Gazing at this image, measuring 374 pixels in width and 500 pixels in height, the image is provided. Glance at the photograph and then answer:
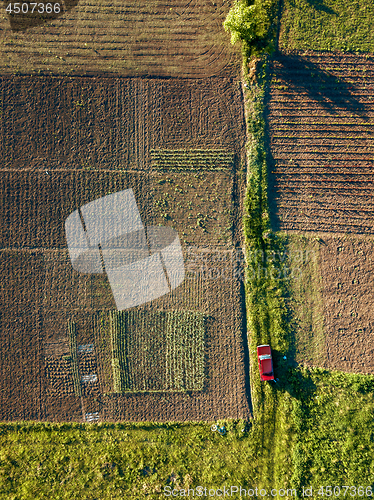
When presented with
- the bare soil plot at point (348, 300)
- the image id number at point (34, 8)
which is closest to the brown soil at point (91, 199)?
the image id number at point (34, 8)

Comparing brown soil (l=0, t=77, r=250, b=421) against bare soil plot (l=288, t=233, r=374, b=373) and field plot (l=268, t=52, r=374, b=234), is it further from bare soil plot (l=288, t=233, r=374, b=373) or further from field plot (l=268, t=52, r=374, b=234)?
bare soil plot (l=288, t=233, r=374, b=373)

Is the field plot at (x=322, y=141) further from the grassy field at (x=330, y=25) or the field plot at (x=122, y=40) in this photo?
the field plot at (x=122, y=40)

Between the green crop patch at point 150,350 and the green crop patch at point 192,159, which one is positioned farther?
the green crop patch at point 192,159

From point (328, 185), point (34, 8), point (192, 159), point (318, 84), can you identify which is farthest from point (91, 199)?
point (318, 84)

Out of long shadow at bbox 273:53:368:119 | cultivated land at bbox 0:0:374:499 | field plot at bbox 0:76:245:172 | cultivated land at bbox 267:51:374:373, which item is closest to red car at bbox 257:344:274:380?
cultivated land at bbox 0:0:374:499

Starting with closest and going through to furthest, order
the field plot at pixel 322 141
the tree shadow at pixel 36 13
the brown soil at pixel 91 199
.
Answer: the field plot at pixel 322 141 → the brown soil at pixel 91 199 → the tree shadow at pixel 36 13

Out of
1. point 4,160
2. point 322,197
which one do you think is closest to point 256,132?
point 322,197
